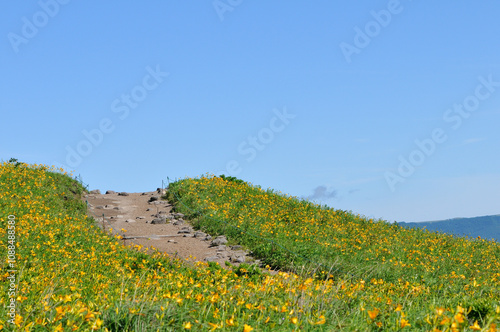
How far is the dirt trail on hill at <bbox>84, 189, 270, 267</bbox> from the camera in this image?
50.1ft

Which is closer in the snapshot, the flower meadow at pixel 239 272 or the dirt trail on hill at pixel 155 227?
the flower meadow at pixel 239 272

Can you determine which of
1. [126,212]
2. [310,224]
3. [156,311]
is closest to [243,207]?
[310,224]

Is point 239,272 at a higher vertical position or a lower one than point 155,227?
lower

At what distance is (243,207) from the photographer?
800 inches

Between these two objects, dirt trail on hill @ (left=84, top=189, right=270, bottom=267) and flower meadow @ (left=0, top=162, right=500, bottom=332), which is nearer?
flower meadow @ (left=0, top=162, right=500, bottom=332)

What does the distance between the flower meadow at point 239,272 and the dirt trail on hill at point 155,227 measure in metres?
0.69

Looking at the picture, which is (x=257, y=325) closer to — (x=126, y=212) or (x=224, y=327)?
(x=224, y=327)

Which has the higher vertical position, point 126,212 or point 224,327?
point 126,212

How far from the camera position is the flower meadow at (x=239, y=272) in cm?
510

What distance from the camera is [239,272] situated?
10.5 m

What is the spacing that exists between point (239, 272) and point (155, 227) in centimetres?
917

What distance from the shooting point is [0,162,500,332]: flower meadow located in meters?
5.10

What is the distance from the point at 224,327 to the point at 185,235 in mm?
13148

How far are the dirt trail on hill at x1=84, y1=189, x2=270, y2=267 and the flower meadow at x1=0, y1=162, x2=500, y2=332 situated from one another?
0.69 m
